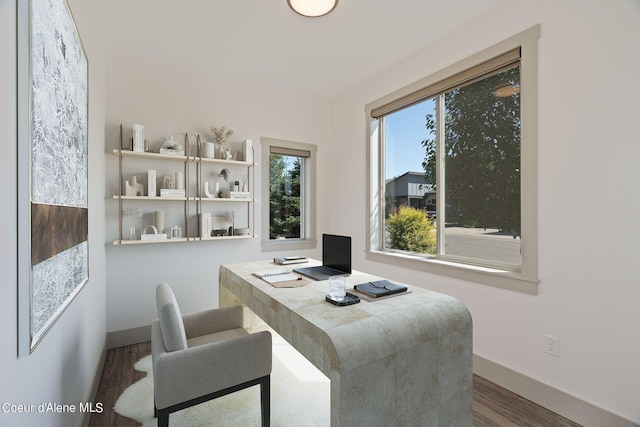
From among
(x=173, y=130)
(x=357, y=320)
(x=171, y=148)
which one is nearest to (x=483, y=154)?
(x=357, y=320)

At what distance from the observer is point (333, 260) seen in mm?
2246

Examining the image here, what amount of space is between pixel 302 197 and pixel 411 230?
5.15 feet

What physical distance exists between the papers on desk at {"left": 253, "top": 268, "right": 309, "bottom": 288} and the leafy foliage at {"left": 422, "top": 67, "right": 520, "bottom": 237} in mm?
1578

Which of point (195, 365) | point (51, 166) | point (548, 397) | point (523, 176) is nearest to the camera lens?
point (51, 166)

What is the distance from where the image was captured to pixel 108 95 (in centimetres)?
290

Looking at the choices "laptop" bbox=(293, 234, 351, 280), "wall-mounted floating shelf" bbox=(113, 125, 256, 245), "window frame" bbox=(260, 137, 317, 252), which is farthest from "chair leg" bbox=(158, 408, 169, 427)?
"window frame" bbox=(260, 137, 317, 252)

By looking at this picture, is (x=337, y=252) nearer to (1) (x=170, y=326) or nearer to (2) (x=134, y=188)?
(1) (x=170, y=326)

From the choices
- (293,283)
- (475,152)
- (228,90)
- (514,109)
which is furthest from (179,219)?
(514,109)

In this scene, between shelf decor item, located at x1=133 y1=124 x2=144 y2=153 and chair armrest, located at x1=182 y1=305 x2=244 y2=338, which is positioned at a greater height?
shelf decor item, located at x1=133 y1=124 x2=144 y2=153

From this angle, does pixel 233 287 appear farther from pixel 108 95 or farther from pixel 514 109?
pixel 514 109

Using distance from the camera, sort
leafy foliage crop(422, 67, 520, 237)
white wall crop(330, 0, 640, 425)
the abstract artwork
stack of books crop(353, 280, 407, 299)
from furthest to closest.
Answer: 1. leafy foliage crop(422, 67, 520, 237)
2. white wall crop(330, 0, 640, 425)
3. stack of books crop(353, 280, 407, 299)
4. the abstract artwork

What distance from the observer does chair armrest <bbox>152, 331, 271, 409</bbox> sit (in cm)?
143

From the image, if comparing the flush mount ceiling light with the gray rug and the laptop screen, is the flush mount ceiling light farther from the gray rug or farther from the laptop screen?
the gray rug

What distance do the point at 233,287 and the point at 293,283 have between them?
610 mm
